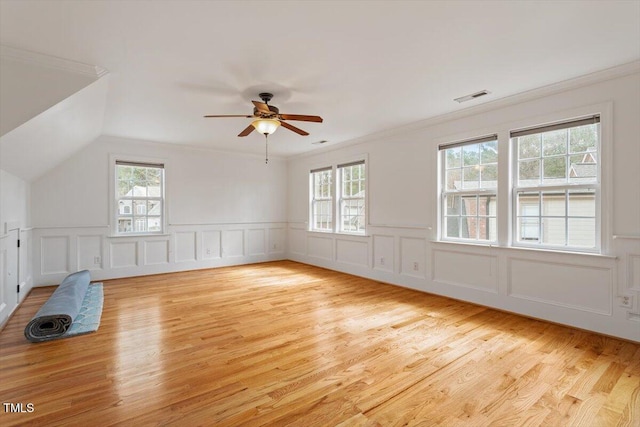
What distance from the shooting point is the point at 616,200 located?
2973 mm

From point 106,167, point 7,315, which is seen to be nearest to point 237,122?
point 106,167

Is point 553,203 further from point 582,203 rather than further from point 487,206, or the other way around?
point 487,206

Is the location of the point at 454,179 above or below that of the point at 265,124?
below

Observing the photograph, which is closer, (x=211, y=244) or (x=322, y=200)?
(x=211, y=244)

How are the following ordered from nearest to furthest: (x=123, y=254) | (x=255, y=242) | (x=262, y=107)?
(x=262, y=107), (x=123, y=254), (x=255, y=242)

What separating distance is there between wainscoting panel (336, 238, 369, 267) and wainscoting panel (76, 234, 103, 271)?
4.15 metres

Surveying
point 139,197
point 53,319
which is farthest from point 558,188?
point 139,197

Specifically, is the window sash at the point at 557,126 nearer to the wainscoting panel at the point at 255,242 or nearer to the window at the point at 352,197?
the window at the point at 352,197

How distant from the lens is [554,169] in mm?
3439

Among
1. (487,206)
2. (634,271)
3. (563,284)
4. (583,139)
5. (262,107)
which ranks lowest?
(563,284)

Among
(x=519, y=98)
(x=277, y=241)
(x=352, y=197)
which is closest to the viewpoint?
(x=519, y=98)

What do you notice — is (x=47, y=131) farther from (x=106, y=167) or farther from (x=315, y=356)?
(x=315, y=356)

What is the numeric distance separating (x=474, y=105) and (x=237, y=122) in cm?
317

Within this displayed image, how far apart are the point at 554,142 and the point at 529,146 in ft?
0.79
